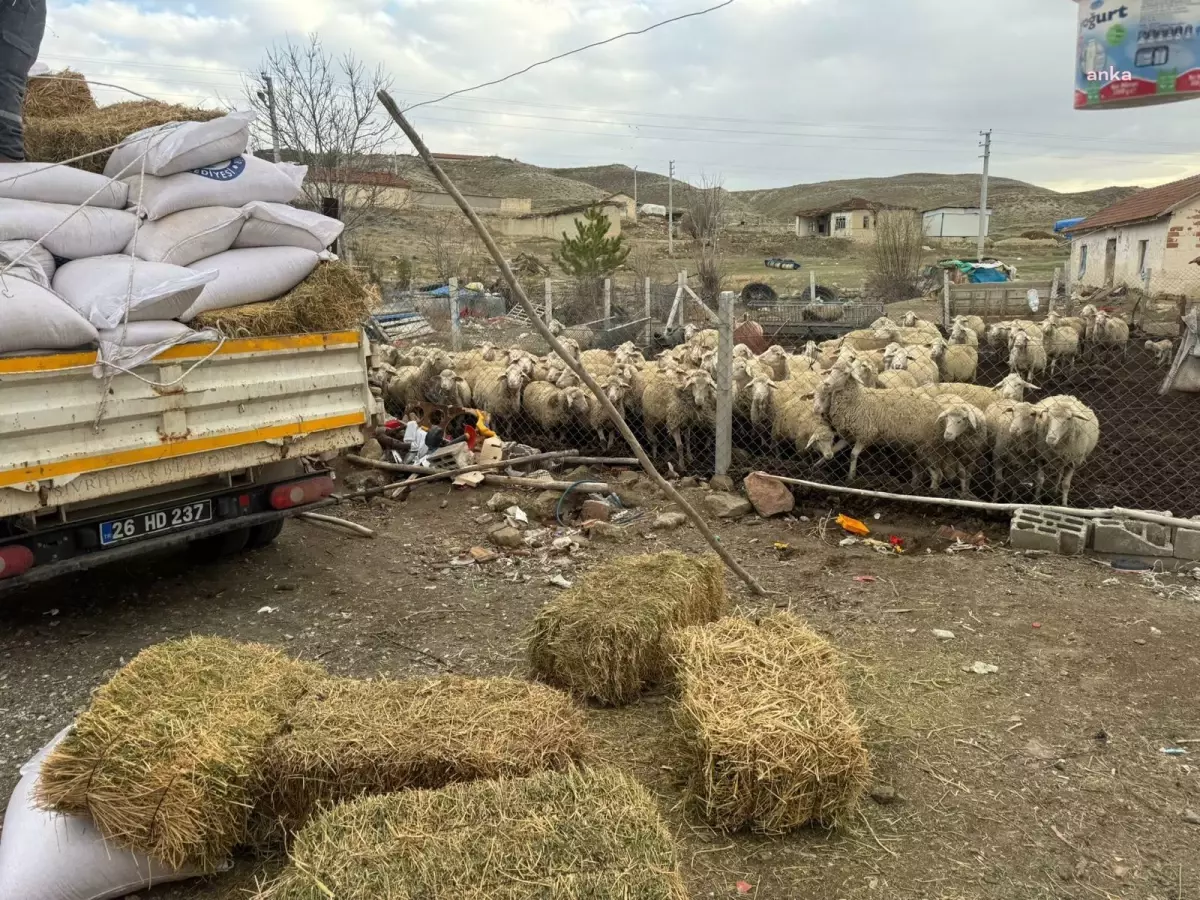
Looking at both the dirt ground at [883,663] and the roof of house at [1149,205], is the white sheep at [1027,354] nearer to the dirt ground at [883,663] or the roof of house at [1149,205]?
the dirt ground at [883,663]

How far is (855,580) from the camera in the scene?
208 inches

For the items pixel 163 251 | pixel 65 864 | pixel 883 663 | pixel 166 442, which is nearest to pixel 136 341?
pixel 166 442

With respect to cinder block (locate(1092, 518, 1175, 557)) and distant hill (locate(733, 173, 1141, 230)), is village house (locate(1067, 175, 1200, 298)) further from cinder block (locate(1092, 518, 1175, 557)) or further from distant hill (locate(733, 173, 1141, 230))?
distant hill (locate(733, 173, 1141, 230))

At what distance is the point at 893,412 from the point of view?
301 inches

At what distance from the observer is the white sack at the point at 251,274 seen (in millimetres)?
4789

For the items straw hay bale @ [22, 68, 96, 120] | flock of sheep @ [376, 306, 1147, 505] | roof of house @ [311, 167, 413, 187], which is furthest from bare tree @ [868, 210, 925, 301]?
straw hay bale @ [22, 68, 96, 120]

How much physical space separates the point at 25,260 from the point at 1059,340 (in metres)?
15.1

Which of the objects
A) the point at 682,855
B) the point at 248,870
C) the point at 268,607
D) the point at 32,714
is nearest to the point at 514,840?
the point at 682,855

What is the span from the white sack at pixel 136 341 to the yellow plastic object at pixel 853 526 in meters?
4.59

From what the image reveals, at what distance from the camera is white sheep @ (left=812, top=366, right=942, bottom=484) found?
7.47m

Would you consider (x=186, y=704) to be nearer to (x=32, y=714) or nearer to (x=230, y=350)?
(x=32, y=714)

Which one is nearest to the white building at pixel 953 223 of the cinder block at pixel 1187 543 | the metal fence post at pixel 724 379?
the metal fence post at pixel 724 379

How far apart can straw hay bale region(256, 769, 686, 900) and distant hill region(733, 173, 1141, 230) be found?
7842cm

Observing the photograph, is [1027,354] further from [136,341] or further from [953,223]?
[953,223]
